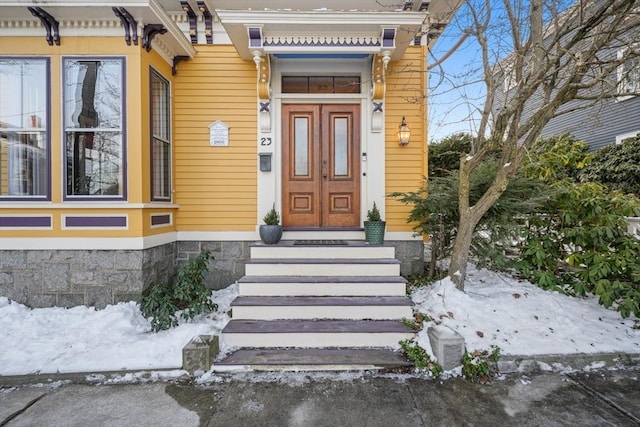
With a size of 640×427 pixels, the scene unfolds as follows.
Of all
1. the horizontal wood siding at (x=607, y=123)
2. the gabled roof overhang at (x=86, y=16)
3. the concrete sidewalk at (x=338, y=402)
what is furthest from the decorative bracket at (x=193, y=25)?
the horizontal wood siding at (x=607, y=123)

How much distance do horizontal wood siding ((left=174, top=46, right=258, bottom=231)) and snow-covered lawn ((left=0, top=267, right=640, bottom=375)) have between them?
1431mm

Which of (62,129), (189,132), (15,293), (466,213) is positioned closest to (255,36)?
(189,132)

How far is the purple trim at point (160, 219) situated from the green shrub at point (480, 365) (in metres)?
3.89

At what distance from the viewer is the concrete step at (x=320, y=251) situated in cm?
414

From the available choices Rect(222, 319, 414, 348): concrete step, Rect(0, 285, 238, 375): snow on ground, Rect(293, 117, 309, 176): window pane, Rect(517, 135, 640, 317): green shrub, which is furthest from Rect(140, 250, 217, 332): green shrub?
Rect(517, 135, 640, 317): green shrub

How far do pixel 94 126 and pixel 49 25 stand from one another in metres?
1.22

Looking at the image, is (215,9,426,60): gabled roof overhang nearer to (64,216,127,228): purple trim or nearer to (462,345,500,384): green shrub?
(64,216,127,228): purple trim

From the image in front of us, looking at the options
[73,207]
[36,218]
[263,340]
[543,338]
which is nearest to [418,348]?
[543,338]

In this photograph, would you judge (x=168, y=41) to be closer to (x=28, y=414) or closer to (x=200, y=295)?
(x=200, y=295)

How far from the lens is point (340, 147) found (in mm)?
5016

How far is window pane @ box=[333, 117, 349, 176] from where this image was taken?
4996 mm

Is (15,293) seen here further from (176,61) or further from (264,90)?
(264,90)

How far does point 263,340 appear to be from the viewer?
322cm

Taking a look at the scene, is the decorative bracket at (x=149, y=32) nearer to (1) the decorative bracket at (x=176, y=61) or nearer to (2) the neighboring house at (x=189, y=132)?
(2) the neighboring house at (x=189, y=132)
